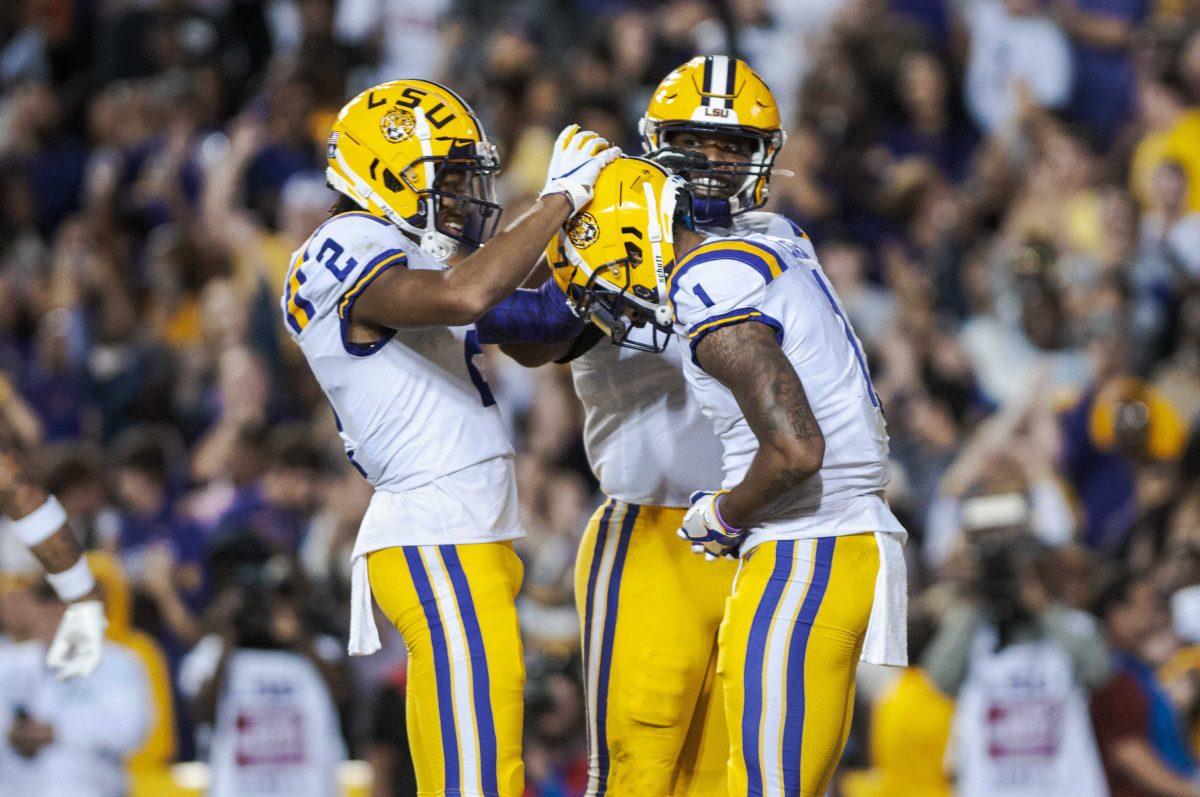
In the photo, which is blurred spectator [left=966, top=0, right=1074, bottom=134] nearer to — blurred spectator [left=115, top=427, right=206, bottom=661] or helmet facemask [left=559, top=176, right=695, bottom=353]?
blurred spectator [left=115, top=427, right=206, bottom=661]

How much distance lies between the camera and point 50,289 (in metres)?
12.4

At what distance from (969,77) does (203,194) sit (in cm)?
490

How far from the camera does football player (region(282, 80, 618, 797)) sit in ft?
16.4

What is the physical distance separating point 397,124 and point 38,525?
178 centimetres

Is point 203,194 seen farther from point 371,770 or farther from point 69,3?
point 371,770

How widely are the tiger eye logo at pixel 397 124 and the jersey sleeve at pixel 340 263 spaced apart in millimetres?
233

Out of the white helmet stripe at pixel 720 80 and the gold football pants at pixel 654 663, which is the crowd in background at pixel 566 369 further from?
the gold football pants at pixel 654 663

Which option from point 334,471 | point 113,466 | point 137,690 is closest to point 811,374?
point 137,690

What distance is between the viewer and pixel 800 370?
4.92 metres

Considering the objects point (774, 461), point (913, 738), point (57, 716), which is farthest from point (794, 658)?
point (57, 716)

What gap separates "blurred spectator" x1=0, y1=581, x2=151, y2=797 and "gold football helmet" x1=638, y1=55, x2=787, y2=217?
385 centimetres

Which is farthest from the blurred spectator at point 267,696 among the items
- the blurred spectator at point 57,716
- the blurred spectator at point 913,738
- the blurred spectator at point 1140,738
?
the blurred spectator at point 1140,738

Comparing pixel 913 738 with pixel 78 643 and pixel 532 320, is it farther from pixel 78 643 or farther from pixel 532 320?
pixel 78 643

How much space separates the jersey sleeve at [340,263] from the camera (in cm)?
511
